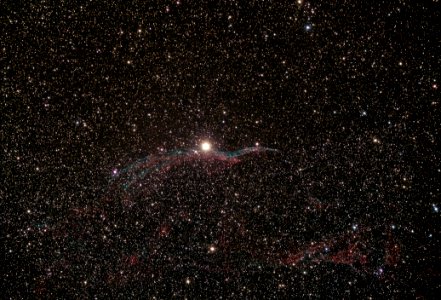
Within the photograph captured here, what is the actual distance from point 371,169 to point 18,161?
2.91ft

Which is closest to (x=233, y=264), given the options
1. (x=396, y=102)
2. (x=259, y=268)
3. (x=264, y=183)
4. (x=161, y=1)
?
(x=259, y=268)

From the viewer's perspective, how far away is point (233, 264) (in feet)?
2.99

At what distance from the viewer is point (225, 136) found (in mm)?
955

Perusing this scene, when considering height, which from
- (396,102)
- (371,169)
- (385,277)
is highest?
(396,102)

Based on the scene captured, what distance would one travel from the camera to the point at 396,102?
36.3 inches

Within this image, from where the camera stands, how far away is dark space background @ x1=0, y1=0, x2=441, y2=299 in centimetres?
90

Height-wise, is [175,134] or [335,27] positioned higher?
[335,27]

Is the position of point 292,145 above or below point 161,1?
below

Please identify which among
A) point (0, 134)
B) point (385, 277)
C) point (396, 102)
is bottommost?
point (385, 277)

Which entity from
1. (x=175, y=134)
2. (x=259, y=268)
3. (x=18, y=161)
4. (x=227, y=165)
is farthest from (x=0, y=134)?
(x=259, y=268)

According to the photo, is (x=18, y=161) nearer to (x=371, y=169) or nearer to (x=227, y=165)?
(x=227, y=165)

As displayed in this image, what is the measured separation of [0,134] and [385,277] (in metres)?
1.00

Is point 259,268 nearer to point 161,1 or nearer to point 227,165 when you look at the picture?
point 227,165

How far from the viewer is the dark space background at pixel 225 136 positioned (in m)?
0.90
